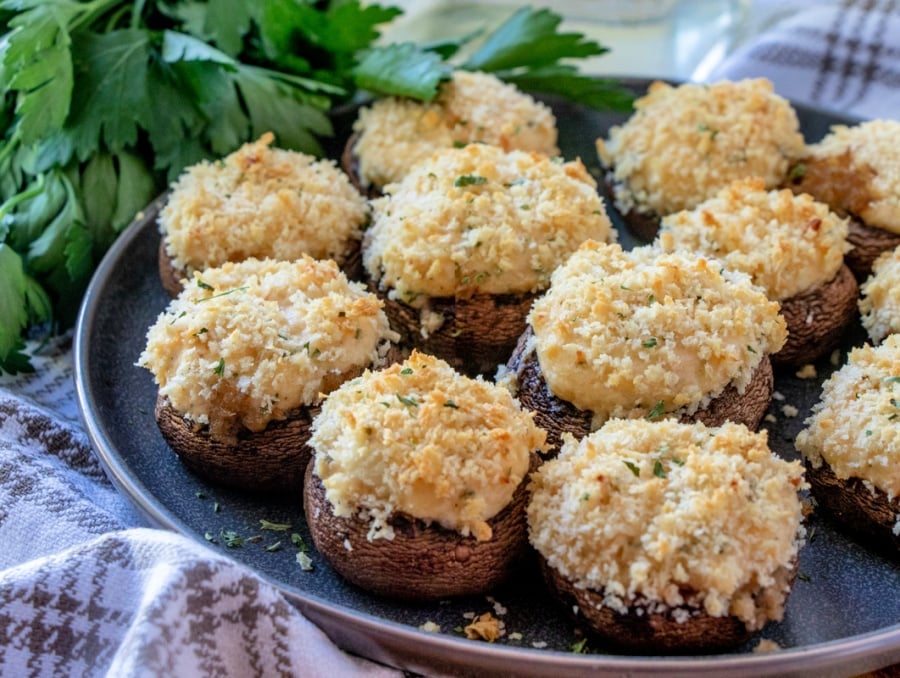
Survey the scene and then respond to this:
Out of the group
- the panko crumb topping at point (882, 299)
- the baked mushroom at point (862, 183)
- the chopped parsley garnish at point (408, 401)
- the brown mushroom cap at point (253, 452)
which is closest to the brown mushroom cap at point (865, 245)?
the baked mushroom at point (862, 183)

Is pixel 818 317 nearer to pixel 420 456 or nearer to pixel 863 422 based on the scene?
pixel 863 422

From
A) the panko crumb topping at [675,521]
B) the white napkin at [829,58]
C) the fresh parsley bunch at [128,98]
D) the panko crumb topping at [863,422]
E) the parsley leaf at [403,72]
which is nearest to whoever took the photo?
the panko crumb topping at [675,521]

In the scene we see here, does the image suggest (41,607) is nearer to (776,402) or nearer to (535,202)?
(535,202)

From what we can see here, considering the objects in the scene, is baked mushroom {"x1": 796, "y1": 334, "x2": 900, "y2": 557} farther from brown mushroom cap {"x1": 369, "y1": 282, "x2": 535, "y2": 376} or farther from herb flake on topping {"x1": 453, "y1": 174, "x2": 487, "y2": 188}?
herb flake on topping {"x1": 453, "y1": 174, "x2": 487, "y2": 188}

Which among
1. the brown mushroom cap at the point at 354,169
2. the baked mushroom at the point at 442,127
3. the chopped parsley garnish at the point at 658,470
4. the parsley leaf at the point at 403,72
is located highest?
the parsley leaf at the point at 403,72

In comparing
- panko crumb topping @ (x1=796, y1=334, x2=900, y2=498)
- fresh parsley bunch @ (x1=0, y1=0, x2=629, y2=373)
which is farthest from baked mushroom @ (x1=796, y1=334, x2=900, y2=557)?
fresh parsley bunch @ (x1=0, y1=0, x2=629, y2=373)

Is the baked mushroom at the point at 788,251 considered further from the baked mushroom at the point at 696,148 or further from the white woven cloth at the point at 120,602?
the white woven cloth at the point at 120,602
